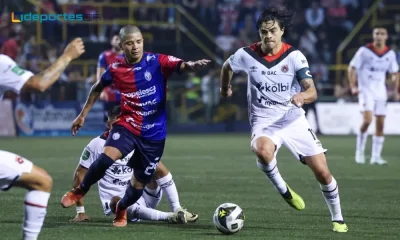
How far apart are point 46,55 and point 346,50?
10307 mm

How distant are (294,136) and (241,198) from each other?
2726 mm

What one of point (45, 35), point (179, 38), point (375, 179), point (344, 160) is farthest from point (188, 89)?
point (375, 179)

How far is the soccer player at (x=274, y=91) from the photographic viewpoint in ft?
29.5

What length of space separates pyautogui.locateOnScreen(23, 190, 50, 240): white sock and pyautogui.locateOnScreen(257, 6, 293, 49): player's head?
10.5ft

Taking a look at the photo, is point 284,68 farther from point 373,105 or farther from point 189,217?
point 373,105

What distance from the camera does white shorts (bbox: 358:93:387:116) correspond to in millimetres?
17000

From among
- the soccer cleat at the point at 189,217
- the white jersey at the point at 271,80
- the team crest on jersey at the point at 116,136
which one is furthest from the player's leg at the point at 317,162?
the team crest on jersey at the point at 116,136

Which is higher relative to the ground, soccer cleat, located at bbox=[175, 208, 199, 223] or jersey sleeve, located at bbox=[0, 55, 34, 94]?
jersey sleeve, located at bbox=[0, 55, 34, 94]

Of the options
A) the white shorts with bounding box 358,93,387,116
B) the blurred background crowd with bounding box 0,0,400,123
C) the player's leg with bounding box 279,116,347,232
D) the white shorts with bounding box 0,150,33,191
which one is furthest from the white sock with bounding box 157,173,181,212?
the blurred background crowd with bounding box 0,0,400,123

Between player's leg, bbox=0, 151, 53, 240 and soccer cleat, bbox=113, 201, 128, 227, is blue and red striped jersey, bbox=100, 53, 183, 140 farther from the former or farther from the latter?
player's leg, bbox=0, 151, 53, 240

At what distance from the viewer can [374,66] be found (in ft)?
56.2

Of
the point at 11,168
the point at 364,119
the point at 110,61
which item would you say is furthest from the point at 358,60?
the point at 11,168

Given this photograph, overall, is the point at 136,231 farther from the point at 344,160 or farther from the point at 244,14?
the point at 244,14

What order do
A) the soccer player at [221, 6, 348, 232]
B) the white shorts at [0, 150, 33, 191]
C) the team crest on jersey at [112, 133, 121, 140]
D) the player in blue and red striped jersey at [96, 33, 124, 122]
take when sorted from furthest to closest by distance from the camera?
the player in blue and red striped jersey at [96, 33, 124, 122] < the soccer player at [221, 6, 348, 232] < the team crest on jersey at [112, 133, 121, 140] < the white shorts at [0, 150, 33, 191]
